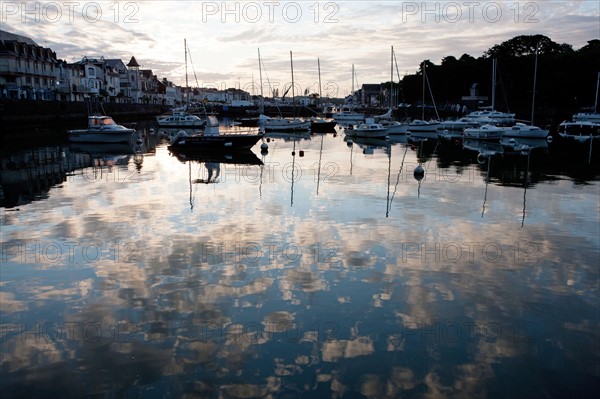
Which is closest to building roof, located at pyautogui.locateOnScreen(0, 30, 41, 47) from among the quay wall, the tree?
the quay wall

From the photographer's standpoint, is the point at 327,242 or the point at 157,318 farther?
the point at 327,242

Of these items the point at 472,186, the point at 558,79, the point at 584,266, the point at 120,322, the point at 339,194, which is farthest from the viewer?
the point at 558,79

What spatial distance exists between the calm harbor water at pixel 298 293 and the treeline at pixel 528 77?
221 ft

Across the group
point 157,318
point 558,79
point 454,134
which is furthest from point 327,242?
point 558,79

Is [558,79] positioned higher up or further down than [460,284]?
higher up

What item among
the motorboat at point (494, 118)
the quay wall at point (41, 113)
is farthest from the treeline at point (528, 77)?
the quay wall at point (41, 113)

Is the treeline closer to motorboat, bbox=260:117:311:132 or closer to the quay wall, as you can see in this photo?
motorboat, bbox=260:117:311:132

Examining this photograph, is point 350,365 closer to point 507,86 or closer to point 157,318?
point 157,318

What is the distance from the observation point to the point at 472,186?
23.2 m

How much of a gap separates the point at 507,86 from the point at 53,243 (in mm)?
98612

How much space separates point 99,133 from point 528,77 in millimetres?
80856

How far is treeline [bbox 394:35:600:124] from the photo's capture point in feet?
284

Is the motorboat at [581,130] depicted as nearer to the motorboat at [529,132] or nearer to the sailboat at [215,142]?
the motorboat at [529,132]

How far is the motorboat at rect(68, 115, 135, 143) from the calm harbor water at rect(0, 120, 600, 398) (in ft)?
84.7
